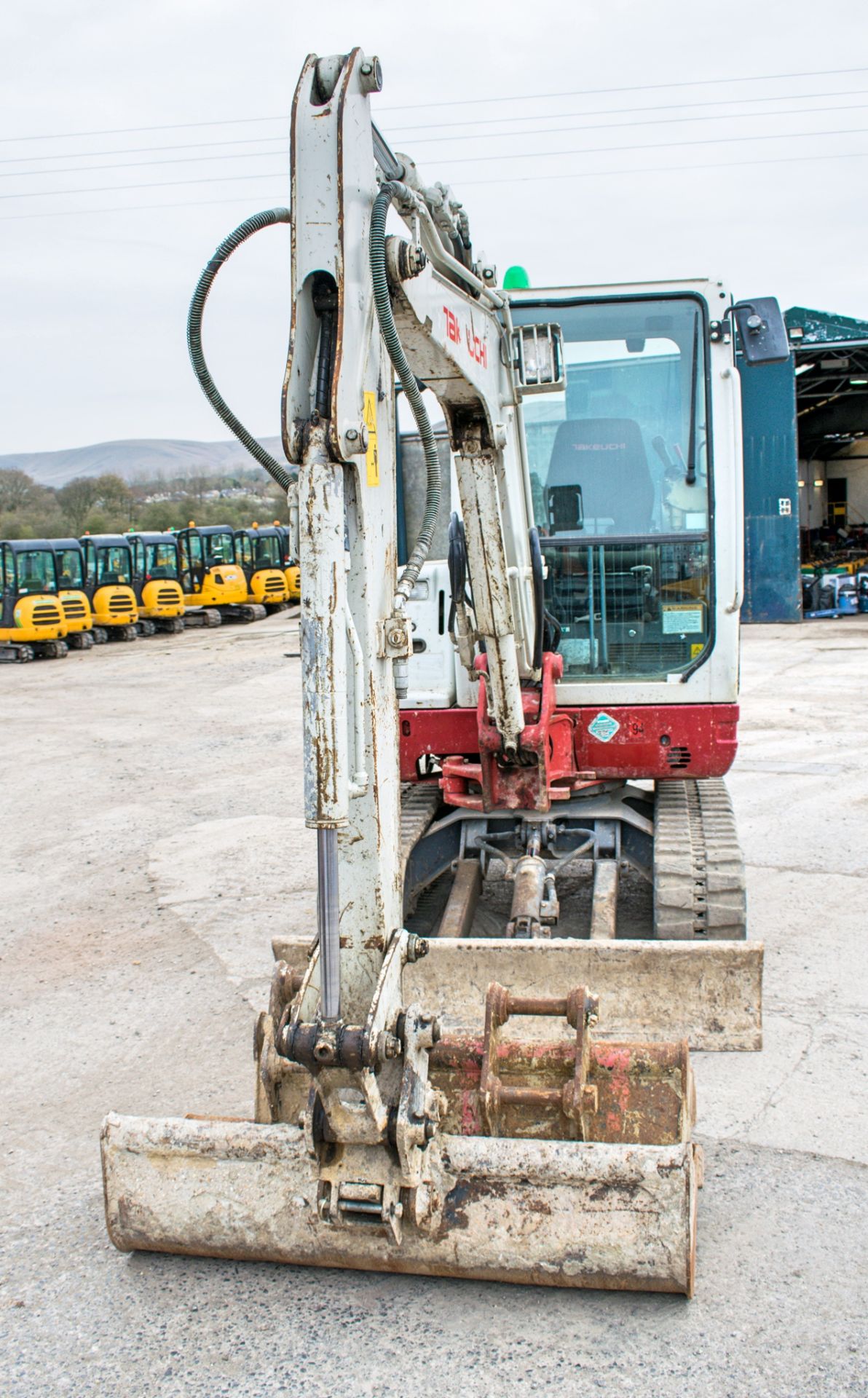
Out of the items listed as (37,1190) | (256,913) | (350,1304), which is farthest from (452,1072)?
(256,913)

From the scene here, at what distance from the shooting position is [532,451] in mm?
6180

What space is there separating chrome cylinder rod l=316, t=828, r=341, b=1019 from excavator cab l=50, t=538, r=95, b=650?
2195cm

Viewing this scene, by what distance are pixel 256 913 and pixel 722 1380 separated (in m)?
4.22

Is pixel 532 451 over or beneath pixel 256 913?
over

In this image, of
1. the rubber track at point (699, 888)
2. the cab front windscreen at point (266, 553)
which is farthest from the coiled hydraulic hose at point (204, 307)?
the cab front windscreen at point (266, 553)

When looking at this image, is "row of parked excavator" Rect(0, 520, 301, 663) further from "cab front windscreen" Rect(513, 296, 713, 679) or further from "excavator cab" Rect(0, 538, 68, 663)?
"cab front windscreen" Rect(513, 296, 713, 679)

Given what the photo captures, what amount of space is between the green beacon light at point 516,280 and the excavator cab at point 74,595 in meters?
19.0

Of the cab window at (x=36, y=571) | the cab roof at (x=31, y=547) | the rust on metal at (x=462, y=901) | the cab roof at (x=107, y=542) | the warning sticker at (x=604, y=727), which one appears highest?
the cab roof at (x=107, y=542)

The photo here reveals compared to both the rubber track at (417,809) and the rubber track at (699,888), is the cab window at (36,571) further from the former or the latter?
the rubber track at (699,888)

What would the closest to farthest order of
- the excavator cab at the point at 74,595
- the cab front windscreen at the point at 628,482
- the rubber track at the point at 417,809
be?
the cab front windscreen at the point at 628,482, the rubber track at the point at 417,809, the excavator cab at the point at 74,595

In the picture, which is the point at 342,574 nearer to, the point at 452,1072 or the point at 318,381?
the point at 318,381

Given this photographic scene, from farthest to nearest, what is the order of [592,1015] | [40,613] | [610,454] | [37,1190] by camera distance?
1. [40,613]
2. [610,454]
3. [37,1190]
4. [592,1015]

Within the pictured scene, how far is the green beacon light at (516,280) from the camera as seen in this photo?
6.31m

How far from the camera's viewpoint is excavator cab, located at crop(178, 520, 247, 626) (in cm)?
2920
